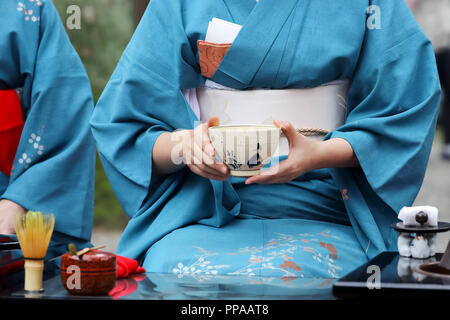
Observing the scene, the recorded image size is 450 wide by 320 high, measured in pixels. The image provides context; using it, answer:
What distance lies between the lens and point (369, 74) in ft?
6.42

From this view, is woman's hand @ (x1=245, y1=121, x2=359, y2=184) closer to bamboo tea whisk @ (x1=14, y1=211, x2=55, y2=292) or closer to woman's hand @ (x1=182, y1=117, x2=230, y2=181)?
woman's hand @ (x1=182, y1=117, x2=230, y2=181)

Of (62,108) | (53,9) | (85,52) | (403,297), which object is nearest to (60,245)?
(62,108)

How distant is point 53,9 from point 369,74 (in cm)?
105

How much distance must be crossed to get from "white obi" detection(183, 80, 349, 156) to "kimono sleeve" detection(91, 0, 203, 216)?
0.31 ft

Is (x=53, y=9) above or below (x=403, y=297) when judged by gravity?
above

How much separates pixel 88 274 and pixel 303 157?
2.18 feet

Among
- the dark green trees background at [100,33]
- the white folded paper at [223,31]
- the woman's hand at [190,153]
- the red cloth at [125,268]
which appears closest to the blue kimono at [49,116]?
the woman's hand at [190,153]

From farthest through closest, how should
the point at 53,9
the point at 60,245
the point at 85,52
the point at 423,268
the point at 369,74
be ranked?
the point at 85,52, the point at 53,9, the point at 60,245, the point at 369,74, the point at 423,268

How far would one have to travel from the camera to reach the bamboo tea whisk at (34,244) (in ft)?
4.44

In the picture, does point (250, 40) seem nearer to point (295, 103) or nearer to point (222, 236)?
point (295, 103)

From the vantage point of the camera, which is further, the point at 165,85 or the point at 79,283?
the point at 165,85

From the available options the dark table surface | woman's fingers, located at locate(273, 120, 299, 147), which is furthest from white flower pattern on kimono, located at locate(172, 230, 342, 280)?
woman's fingers, located at locate(273, 120, 299, 147)

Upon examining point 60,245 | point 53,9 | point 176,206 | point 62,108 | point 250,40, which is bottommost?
point 60,245

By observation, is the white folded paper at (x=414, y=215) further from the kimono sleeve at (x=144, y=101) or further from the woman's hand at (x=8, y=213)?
the woman's hand at (x=8, y=213)
